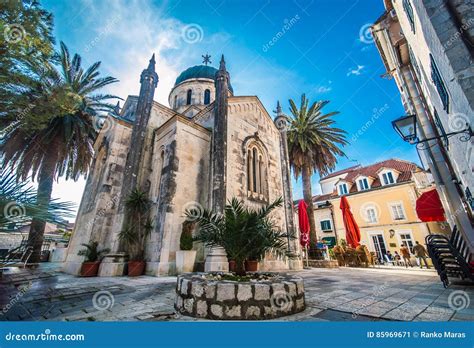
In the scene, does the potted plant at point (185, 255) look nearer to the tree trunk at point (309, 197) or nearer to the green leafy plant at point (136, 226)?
the green leafy plant at point (136, 226)

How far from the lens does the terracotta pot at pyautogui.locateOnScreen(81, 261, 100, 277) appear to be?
8398 mm

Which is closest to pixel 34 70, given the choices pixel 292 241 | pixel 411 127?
pixel 411 127

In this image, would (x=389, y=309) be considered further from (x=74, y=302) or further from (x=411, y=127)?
(x=74, y=302)

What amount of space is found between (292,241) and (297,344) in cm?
1129

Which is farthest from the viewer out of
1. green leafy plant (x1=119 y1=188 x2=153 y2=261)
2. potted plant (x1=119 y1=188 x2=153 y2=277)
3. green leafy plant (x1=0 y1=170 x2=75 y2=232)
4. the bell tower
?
the bell tower

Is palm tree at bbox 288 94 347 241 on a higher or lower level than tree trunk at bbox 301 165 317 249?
higher

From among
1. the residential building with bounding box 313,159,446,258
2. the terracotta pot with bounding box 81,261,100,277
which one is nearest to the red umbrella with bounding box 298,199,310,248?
the terracotta pot with bounding box 81,261,100,277

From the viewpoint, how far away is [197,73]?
20.5m

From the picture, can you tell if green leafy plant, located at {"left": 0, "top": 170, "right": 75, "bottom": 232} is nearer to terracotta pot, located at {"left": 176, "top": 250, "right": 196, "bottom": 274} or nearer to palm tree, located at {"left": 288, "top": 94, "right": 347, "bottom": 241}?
terracotta pot, located at {"left": 176, "top": 250, "right": 196, "bottom": 274}

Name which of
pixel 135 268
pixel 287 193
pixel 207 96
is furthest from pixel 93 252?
pixel 207 96

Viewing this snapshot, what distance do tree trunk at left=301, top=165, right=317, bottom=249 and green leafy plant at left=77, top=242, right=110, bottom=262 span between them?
13.3 meters

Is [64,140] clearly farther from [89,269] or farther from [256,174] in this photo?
[256,174]

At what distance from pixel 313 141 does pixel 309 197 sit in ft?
16.3

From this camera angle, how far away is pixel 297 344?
7.50 ft
